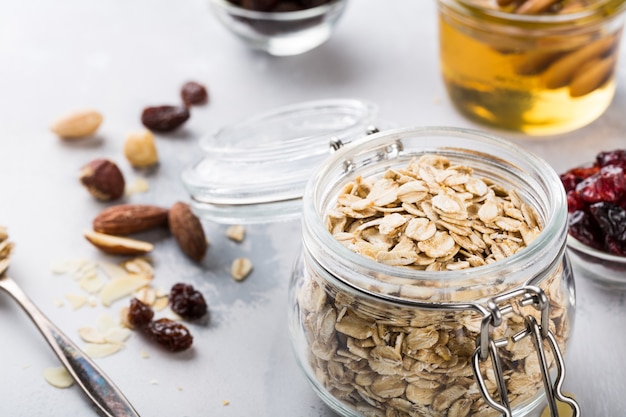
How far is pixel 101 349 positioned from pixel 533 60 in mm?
600

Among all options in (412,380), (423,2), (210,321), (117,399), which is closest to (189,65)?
(423,2)

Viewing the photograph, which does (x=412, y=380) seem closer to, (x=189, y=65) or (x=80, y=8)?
(x=189, y=65)

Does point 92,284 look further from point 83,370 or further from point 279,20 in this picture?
point 279,20

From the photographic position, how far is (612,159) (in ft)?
3.09

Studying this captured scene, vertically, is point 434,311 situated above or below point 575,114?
above

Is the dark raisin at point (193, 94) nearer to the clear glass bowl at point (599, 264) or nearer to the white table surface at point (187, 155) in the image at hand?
the white table surface at point (187, 155)

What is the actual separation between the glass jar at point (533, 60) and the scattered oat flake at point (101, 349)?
556 millimetres

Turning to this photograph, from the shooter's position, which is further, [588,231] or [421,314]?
[588,231]

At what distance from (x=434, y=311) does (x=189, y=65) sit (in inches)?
31.0

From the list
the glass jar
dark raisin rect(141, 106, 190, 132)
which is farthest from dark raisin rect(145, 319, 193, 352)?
the glass jar

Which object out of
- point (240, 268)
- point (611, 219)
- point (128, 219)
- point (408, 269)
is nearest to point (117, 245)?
point (128, 219)

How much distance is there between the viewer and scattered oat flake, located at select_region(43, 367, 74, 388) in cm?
81

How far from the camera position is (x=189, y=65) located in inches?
51.3

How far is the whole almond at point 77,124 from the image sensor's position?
115 cm
